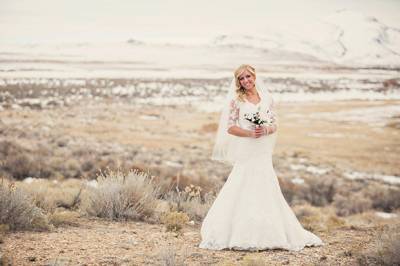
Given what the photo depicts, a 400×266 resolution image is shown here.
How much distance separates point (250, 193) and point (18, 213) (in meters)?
2.65

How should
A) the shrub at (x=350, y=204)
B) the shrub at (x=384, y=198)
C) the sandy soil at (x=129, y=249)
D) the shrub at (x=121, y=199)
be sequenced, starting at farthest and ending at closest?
the shrub at (x=384, y=198), the shrub at (x=350, y=204), the shrub at (x=121, y=199), the sandy soil at (x=129, y=249)

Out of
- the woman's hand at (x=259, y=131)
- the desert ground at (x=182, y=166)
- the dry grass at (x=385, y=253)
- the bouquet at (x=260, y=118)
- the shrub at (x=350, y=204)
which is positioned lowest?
the shrub at (x=350, y=204)

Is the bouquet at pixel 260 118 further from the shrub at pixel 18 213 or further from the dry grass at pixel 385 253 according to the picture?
the shrub at pixel 18 213

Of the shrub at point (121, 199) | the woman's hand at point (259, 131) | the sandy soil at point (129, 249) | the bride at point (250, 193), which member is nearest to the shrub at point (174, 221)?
the sandy soil at point (129, 249)

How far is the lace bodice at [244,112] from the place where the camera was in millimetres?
5359

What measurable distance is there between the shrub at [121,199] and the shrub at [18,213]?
1.07m

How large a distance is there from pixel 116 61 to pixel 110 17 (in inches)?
848

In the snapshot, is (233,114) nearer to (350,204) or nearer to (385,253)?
(385,253)

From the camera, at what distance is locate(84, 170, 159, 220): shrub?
6828mm

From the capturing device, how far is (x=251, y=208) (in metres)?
5.25

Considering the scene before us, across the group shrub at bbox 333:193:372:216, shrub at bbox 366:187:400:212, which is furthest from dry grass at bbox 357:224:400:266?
shrub at bbox 366:187:400:212

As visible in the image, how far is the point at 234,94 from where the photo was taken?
5.45 meters

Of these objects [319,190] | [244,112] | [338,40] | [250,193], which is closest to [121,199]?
[250,193]

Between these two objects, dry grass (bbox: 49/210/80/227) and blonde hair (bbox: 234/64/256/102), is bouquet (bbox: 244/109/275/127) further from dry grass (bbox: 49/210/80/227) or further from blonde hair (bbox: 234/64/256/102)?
dry grass (bbox: 49/210/80/227)
